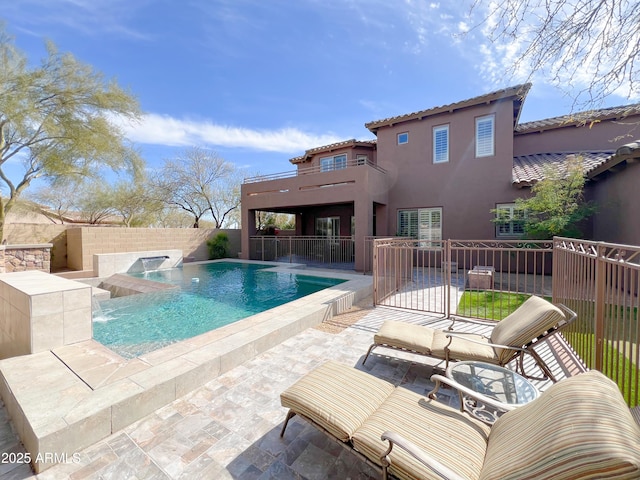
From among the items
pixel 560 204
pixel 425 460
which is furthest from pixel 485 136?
pixel 425 460

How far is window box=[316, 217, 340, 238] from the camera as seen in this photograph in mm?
18031

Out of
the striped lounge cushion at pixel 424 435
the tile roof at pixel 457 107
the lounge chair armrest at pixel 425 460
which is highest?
the tile roof at pixel 457 107

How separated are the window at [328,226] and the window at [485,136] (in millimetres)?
8738

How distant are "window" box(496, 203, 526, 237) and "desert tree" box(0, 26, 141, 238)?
1762cm

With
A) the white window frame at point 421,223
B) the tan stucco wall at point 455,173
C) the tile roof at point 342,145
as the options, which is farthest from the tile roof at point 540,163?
the tile roof at point 342,145

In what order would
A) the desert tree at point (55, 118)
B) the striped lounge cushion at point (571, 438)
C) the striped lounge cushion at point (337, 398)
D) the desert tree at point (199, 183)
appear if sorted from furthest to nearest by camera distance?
the desert tree at point (199, 183)
the desert tree at point (55, 118)
the striped lounge cushion at point (337, 398)
the striped lounge cushion at point (571, 438)

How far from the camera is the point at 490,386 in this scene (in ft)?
10.5

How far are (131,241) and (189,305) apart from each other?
9.03m

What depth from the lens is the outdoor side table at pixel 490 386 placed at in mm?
2588

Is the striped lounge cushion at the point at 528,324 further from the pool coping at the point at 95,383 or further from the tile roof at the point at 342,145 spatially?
the tile roof at the point at 342,145

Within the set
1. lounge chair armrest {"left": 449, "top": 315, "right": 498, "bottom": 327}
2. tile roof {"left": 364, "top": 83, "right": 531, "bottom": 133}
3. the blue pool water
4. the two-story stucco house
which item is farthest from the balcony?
lounge chair armrest {"left": 449, "top": 315, "right": 498, "bottom": 327}

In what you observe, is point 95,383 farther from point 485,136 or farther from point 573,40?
point 485,136

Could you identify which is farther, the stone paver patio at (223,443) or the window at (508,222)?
the window at (508,222)

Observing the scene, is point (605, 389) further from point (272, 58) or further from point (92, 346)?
point (272, 58)
